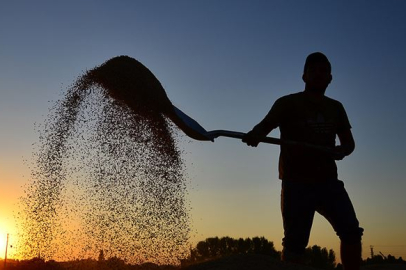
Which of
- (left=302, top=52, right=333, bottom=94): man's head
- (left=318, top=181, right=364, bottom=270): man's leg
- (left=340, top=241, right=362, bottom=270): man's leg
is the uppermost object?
(left=302, top=52, right=333, bottom=94): man's head

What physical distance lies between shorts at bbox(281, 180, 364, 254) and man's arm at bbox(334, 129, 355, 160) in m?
0.19

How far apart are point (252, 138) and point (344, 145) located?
0.70 metres

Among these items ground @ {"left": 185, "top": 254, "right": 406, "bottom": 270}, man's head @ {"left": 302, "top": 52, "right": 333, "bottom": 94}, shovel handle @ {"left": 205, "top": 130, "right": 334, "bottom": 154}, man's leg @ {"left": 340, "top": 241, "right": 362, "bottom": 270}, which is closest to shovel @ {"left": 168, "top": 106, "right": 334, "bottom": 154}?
shovel handle @ {"left": 205, "top": 130, "right": 334, "bottom": 154}

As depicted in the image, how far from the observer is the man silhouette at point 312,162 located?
3.51 m

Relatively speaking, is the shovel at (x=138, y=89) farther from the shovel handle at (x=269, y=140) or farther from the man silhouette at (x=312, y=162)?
the man silhouette at (x=312, y=162)

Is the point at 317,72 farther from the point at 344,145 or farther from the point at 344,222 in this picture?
the point at 344,222

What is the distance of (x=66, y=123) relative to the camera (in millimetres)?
5605

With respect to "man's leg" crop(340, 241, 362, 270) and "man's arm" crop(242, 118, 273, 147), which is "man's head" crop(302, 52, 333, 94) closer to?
"man's arm" crop(242, 118, 273, 147)

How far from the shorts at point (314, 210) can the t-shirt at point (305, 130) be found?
0.07 metres

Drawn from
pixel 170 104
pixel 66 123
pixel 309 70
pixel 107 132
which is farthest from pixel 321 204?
pixel 66 123

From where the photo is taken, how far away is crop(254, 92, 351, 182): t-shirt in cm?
359

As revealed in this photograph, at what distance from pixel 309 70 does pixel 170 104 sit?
1.44 meters

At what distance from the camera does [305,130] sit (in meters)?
3.68

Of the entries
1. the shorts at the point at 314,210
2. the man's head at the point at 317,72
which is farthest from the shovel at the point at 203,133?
the man's head at the point at 317,72
